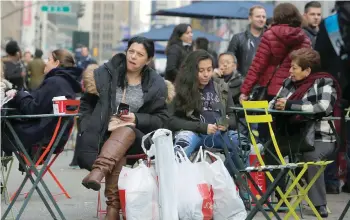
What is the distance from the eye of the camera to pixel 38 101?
8375 millimetres

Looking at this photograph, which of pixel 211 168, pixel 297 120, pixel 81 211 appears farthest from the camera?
pixel 81 211

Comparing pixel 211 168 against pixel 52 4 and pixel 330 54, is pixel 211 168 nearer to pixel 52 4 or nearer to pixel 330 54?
pixel 330 54

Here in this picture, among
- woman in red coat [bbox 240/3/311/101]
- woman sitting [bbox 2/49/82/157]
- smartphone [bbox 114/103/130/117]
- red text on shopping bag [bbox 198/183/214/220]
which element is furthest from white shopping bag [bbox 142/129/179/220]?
woman in red coat [bbox 240/3/311/101]

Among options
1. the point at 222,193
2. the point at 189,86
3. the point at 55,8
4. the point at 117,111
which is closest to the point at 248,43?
the point at 189,86

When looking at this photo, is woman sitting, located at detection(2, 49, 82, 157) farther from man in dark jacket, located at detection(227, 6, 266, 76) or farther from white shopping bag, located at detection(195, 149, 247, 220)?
man in dark jacket, located at detection(227, 6, 266, 76)

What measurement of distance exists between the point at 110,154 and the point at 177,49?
5020mm

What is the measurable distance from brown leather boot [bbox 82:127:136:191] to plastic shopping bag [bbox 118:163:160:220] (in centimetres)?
20

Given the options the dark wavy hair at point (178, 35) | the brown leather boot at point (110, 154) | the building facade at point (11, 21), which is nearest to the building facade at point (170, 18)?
the building facade at point (11, 21)

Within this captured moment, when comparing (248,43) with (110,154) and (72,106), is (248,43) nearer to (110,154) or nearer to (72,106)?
(72,106)

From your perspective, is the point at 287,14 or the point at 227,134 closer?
the point at 227,134

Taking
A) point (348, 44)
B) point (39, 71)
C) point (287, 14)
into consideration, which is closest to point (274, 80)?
point (287, 14)

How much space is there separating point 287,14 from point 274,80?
2.18 ft

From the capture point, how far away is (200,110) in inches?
316

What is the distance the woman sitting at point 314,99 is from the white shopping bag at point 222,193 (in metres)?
1.02
